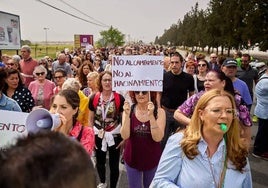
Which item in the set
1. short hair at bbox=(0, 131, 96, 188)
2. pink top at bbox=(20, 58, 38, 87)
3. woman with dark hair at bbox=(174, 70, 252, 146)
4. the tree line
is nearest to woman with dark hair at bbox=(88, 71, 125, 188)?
woman with dark hair at bbox=(174, 70, 252, 146)

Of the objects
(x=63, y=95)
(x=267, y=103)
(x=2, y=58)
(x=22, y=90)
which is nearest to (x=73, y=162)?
(x=63, y=95)

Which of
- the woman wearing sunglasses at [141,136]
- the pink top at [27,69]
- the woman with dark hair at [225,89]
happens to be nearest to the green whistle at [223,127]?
the woman wearing sunglasses at [141,136]

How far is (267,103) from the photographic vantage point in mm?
5957

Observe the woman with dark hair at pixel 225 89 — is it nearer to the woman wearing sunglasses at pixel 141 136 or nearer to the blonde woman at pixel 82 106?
the woman wearing sunglasses at pixel 141 136

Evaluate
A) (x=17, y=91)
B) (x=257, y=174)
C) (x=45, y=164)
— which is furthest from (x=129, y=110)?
(x=45, y=164)

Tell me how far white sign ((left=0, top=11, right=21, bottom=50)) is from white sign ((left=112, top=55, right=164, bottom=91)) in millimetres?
12187

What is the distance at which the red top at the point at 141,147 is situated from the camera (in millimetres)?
3646

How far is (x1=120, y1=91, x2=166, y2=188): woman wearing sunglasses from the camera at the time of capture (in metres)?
3.61

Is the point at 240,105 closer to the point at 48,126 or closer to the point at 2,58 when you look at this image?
the point at 48,126

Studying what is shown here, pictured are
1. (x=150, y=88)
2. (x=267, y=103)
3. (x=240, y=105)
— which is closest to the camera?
(x=150, y=88)

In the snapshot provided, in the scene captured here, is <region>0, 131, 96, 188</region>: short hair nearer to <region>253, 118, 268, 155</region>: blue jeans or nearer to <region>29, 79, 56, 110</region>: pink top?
<region>29, 79, 56, 110</region>: pink top

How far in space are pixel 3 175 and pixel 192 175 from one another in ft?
5.32

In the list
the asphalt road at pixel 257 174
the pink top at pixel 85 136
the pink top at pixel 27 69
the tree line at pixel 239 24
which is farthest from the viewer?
the tree line at pixel 239 24

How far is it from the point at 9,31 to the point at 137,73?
1342 cm
